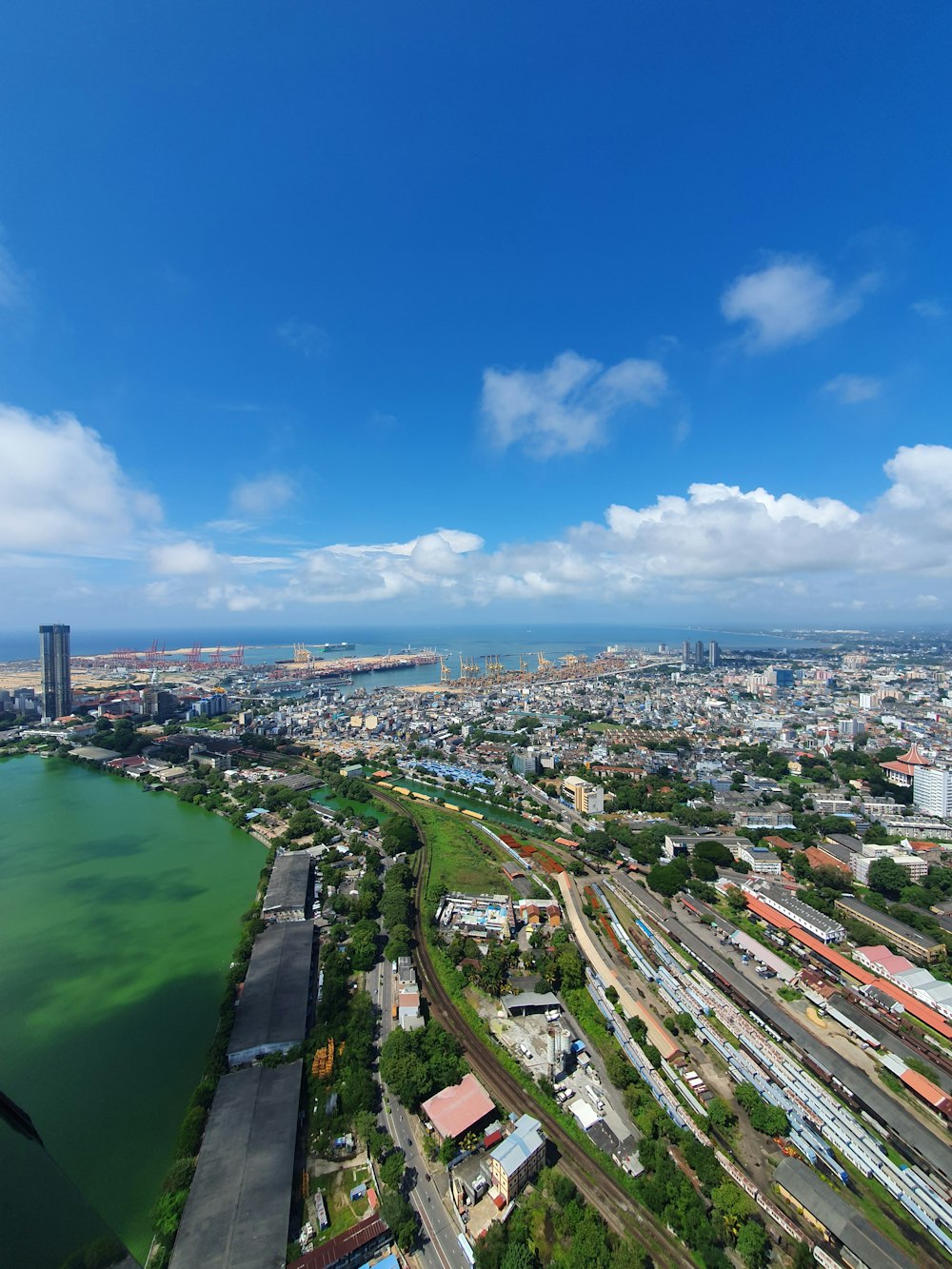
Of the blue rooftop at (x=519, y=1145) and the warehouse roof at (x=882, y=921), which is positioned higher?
the blue rooftop at (x=519, y=1145)

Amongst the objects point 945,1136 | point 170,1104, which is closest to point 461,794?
point 170,1104

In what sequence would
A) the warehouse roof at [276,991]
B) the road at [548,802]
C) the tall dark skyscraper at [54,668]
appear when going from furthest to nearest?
the tall dark skyscraper at [54,668] < the road at [548,802] < the warehouse roof at [276,991]

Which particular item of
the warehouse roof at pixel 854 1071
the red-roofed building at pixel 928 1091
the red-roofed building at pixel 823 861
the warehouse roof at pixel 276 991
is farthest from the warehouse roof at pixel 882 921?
the warehouse roof at pixel 276 991

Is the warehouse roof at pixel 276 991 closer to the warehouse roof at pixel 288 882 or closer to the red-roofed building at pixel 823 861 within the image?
the warehouse roof at pixel 288 882

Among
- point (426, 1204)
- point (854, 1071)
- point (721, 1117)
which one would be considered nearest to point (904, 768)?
point (854, 1071)

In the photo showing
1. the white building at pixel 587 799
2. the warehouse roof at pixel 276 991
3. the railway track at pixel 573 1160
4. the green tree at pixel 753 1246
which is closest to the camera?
the green tree at pixel 753 1246

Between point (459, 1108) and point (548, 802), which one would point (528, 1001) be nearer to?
point (459, 1108)

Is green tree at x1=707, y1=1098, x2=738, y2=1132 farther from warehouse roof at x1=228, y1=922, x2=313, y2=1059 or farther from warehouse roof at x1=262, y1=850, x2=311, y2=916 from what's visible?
warehouse roof at x1=262, y1=850, x2=311, y2=916
